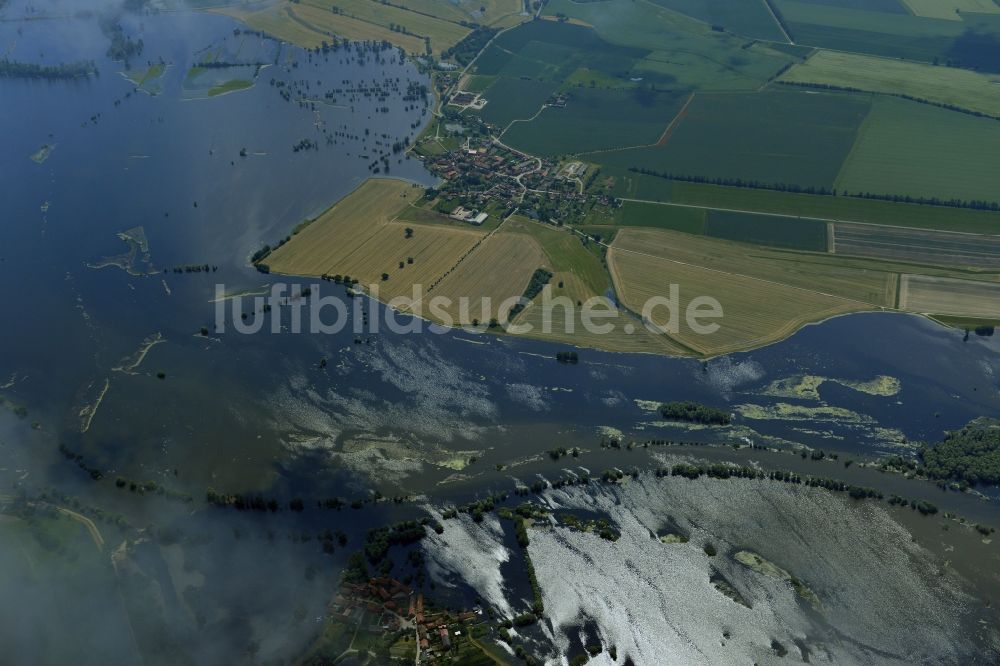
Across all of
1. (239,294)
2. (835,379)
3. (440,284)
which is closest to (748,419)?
(835,379)

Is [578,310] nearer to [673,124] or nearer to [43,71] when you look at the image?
[673,124]

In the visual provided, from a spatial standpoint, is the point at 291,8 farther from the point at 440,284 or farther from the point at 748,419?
the point at 748,419

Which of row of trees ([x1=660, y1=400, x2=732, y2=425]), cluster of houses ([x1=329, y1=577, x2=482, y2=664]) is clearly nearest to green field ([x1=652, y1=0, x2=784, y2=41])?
row of trees ([x1=660, y1=400, x2=732, y2=425])

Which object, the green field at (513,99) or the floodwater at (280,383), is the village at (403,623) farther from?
the green field at (513,99)

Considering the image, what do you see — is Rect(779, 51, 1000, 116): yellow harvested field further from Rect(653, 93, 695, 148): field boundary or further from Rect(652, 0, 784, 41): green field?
Rect(653, 93, 695, 148): field boundary

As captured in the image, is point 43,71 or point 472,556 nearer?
point 472,556

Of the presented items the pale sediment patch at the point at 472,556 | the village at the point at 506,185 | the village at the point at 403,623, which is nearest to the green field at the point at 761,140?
the village at the point at 506,185

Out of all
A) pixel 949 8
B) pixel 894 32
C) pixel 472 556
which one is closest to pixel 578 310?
pixel 472 556
